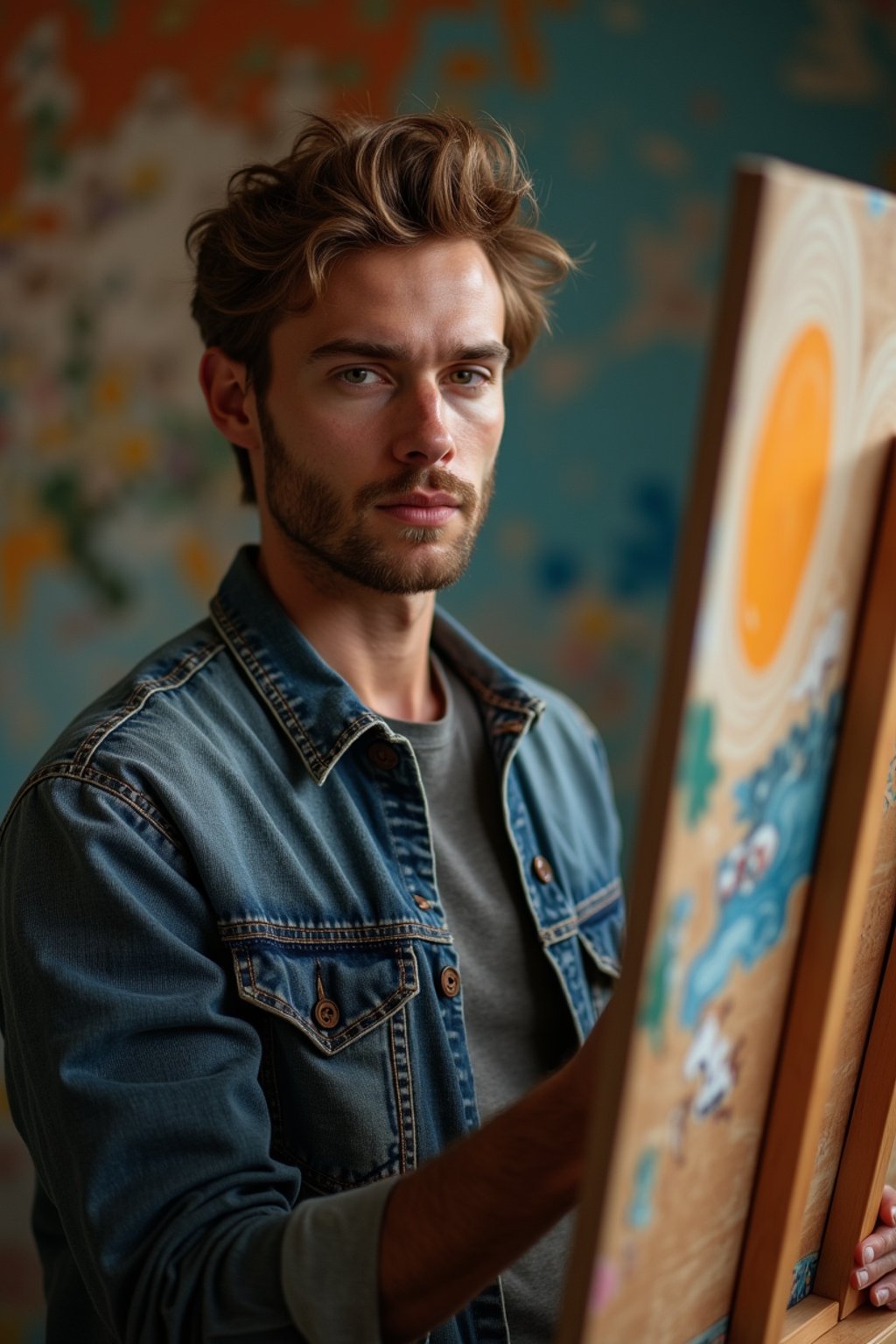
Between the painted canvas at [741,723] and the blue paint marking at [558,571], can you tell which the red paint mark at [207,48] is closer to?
the blue paint marking at [558,571]

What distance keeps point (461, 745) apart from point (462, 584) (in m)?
1.18

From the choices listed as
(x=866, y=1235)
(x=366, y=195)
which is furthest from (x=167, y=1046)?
(x=366, y=195)

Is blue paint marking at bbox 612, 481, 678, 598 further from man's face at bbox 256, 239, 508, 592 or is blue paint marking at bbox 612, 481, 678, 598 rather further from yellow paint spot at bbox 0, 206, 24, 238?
yellow paint spot at bbox 0, 206, 24, 238

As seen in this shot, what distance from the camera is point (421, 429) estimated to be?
54.4 inches

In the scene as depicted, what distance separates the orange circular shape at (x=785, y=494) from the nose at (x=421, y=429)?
2.34 feet

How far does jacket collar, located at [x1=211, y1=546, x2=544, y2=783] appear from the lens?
4.39 feet

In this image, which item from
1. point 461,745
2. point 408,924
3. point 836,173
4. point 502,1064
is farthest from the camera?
point 836,173

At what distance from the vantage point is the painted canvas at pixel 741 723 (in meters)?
0.62

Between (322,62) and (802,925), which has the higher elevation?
(322,62)

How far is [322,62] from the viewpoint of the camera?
2.69 metres

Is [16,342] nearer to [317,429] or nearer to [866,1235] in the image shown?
[317,429]

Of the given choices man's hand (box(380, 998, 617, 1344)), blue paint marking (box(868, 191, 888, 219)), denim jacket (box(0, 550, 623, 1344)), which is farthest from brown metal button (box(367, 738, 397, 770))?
blue paint marking (box(868, 191, 888, 219))

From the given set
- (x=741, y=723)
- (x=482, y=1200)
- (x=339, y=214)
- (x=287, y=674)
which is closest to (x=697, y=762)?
(x=741, y=723)

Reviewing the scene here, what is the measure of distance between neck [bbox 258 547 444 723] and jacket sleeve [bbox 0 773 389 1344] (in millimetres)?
373
